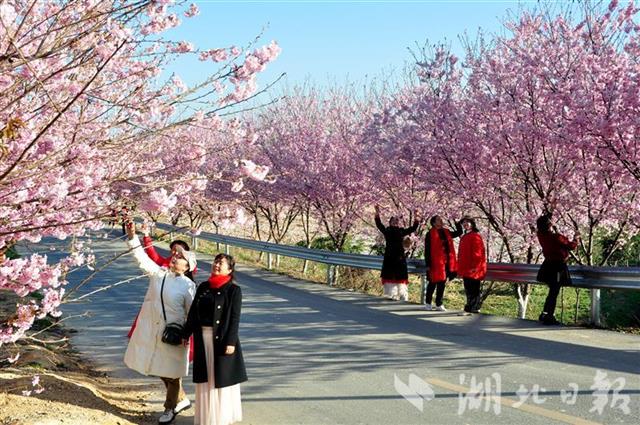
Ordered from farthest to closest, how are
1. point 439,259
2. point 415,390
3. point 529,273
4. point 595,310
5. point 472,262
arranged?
point 439,259, point 529,273, point 472,262, point 595,310, point 415,390

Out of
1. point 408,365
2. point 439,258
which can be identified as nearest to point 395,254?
point 439,258

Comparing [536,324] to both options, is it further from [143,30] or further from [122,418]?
[143,30]

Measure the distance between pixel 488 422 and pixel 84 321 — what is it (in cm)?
884

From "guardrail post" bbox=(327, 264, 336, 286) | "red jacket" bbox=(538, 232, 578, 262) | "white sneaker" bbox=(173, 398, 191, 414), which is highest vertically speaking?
"red jacket" bbox=(538, 232, 578, 262)

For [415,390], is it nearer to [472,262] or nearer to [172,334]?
[172,334]

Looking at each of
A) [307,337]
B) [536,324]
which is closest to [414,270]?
[536,324]

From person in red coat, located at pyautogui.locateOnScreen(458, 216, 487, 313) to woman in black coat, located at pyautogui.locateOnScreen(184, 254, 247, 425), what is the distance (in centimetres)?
719

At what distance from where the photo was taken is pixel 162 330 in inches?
264

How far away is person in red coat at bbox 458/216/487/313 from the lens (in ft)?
42.1

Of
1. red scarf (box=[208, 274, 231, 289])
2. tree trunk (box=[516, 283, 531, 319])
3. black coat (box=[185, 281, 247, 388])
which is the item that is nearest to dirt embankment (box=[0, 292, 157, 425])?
black coat (box=[185, 281, 247, 388])

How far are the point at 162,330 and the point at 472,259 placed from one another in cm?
734

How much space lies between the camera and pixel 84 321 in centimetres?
1312

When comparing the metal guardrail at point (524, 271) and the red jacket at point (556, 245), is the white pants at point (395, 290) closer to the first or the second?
the metal guardrail at point (524, 271)

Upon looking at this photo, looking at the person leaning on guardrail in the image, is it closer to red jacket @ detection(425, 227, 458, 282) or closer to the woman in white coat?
red jacket @ detection(425, 227, 458, 282)
